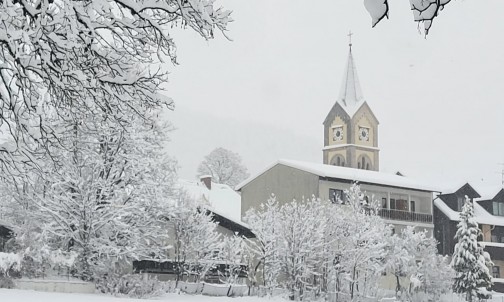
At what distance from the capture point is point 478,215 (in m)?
53.2

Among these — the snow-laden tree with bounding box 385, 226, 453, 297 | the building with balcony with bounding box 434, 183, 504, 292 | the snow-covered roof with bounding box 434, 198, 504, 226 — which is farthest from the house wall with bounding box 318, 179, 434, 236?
the snow-laden tree with bounding box 385, 226, 453, 297

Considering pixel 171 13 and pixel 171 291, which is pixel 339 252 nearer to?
pixel 171 291

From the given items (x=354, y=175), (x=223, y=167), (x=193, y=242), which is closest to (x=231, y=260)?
(x=193, y=242)

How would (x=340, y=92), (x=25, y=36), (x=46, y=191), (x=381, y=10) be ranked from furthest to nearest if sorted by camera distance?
(x=340, y=92)
(x=46, y=191)
(x=25, y=36)
(x=381, y=10)

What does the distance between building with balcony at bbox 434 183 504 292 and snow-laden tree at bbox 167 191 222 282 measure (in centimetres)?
2246

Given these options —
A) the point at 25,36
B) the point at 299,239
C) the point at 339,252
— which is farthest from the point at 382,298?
the point at 25,36

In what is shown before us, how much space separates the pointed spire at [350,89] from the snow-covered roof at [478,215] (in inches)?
1228

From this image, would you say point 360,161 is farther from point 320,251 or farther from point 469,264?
point 320,251

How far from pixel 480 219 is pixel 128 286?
33.5m

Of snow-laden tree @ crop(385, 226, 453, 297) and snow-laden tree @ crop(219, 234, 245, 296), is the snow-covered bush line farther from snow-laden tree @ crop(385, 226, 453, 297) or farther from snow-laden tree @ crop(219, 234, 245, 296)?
snow-laden tree @ crop(385, 226, 453, 297)

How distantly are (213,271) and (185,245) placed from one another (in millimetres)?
2515

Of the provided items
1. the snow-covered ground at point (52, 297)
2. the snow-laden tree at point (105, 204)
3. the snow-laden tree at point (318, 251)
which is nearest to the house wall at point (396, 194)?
the snow-laden tree at point (318, 251)

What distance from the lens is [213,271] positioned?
33.7 metres

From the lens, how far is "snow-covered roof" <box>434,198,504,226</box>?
51.0 meters
